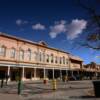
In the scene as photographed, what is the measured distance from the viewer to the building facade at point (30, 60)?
4084 cm

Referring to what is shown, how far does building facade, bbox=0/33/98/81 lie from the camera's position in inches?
1608

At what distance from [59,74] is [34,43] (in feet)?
55.0

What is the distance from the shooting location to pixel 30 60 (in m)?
47.6

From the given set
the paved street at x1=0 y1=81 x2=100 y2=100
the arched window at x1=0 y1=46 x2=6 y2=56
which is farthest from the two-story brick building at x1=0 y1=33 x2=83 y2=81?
the paved street at x1=0 y1=81 x2=100 y2=100

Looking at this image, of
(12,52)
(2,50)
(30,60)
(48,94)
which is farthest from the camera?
(30,60)

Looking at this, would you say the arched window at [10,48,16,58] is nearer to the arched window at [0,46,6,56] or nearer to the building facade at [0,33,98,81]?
the building facade at [0,33,98,81]

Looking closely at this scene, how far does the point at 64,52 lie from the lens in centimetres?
6375

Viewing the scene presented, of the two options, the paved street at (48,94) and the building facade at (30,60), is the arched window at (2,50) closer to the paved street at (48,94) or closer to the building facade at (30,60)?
the building facade at (30,60)

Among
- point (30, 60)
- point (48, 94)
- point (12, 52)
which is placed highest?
point (12, 52)

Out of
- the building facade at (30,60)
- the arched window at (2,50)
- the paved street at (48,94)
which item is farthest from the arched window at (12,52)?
the paved street at (48,94)

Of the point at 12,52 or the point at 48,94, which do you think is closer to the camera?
the point at 48,94

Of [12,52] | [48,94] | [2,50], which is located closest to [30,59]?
[12,52]

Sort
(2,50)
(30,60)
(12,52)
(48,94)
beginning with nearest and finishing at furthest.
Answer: (48,94), (2,50), (12,52), (30,60)

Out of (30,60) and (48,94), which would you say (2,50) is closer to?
(30,60)
